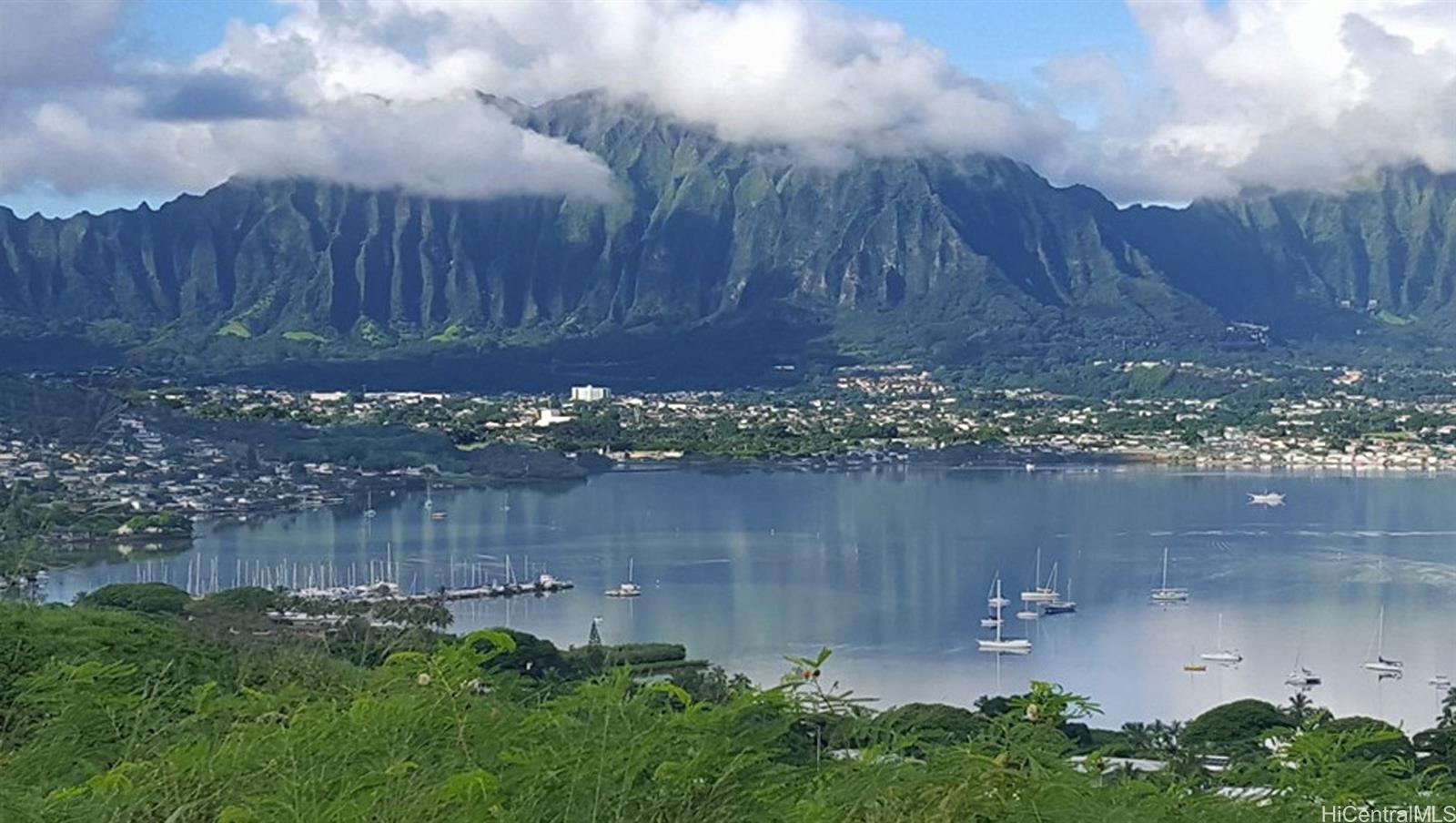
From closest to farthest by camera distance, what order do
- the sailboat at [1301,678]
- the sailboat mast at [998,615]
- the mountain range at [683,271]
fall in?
the sailboat at [1301,678] → the sailboat mast at [998,615] → the mountain range at [683,271]

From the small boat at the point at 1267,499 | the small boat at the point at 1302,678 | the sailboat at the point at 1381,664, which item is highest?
the small boat at the point at 1267,499

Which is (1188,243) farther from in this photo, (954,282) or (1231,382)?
(1231,382)

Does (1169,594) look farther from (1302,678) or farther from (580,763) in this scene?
(580,763)

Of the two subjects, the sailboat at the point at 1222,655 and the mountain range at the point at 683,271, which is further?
the mountain range at the point at 683,271

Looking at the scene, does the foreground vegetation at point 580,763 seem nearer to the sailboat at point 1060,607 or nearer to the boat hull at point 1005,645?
the boat hull at point 1005,645

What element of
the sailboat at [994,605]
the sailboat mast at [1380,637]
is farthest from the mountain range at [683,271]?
the sailboat mast at [1380,637]

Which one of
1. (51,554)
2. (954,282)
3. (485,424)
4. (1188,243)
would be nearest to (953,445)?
(485,424)
